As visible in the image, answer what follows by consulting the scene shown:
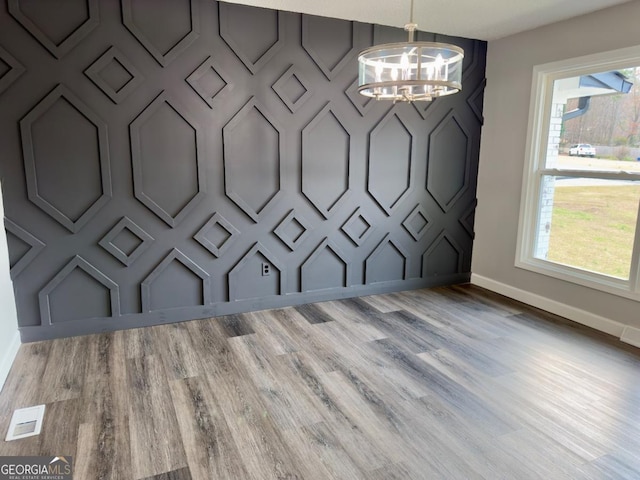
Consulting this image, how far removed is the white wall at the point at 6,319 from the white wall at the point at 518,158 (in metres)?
4.16

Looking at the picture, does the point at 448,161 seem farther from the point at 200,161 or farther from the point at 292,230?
the point at 200,161

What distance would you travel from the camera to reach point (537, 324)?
357 cm

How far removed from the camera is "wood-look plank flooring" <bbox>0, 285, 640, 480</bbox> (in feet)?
6.35

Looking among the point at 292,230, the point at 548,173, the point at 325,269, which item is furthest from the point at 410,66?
Answer: the point at 548,173

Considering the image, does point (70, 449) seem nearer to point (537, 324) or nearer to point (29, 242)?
point (29, 242)

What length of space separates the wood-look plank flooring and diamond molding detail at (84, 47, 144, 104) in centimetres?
180

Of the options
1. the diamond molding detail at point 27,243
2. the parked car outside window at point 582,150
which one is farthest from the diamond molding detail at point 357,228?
the diamond molding detail at point 27,243

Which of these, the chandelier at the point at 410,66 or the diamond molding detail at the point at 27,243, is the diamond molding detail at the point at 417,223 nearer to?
the chandelier at the point at 410,66

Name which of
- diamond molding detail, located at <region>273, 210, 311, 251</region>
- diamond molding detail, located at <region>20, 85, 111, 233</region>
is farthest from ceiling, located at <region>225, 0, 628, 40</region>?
diamond molding detail, located at <region>273, 210, 311, 251</region>

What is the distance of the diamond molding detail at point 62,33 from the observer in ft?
9.09

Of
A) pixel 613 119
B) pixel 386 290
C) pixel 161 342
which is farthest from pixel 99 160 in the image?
pixel 613 119

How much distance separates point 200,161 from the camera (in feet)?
11.2

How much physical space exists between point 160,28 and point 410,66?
2.16 metres

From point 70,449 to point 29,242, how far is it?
5.37ft
